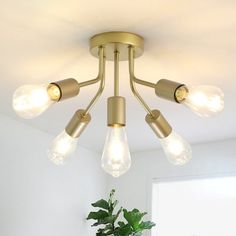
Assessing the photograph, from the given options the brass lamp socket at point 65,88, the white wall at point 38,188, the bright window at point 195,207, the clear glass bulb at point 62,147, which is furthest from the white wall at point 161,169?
the brass lamp socket at point 65,88

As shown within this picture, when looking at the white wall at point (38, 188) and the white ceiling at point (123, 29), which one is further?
the white wall at point (38, 188)

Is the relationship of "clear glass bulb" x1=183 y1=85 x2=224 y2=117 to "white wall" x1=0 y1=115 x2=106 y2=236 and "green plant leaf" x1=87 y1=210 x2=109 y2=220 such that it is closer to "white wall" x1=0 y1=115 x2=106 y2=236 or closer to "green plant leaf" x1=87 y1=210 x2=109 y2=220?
"white wall" x1=0 y1=115 x2=106 y2=236

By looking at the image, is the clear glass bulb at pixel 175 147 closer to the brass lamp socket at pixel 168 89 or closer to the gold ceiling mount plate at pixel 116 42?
the brass lamp socket at pixel 168 89

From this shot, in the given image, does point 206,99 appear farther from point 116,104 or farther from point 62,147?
point 62,147

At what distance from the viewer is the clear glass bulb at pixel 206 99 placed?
1.45 m

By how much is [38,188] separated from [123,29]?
1.59 m

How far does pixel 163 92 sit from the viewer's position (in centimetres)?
151

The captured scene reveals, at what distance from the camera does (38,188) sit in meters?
Result: 2.95

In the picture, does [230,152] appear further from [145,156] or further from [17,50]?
[17,50]

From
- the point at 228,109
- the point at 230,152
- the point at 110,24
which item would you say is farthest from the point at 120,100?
the point at 230,152

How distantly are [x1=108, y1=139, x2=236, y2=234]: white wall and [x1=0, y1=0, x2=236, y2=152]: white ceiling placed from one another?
73cm

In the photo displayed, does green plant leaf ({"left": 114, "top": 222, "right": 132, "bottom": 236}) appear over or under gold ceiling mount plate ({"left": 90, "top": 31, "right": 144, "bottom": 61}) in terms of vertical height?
under

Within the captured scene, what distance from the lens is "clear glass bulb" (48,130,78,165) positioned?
166cm

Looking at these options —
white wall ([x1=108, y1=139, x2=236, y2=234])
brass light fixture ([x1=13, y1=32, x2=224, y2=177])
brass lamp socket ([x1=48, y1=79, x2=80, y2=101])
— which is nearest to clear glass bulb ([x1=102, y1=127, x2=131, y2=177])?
brass light fixture ([x1=13, y1=32, x2=224, y2=177])
